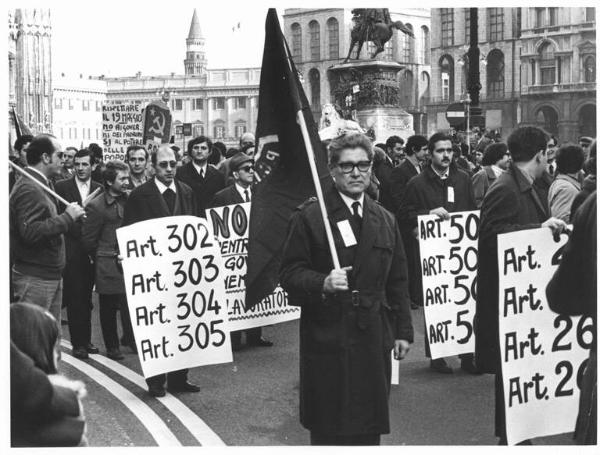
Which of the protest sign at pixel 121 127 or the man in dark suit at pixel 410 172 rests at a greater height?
the protest sign at pixel 121 127

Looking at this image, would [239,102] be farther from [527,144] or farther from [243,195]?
[527,144]

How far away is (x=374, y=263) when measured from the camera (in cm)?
572

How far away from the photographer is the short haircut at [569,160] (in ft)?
29.4

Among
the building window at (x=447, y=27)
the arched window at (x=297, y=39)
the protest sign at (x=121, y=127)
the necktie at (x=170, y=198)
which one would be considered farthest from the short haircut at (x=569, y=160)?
the arched window at (x=297, y=39)

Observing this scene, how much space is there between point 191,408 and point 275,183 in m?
2.32

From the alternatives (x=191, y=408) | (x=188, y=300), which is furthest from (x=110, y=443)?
(x=188, y=300)

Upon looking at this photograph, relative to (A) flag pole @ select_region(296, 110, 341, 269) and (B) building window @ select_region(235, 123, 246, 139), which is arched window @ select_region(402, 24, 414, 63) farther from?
(A) flag pole @ select_region(296, 110, 341, 269)

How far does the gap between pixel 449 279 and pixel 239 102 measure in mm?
135320

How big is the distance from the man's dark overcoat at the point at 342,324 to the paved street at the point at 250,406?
4.88 ft

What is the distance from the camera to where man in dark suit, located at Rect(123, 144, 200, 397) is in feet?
29.2

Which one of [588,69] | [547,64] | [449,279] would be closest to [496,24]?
[547,64]

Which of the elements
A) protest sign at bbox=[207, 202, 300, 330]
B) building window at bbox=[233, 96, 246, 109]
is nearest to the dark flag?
protest sign at bbox=[207, 202, 300, 330]

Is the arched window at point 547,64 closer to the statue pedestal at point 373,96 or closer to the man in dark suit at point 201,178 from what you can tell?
the statue pedestal at point 373,96

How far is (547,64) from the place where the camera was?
73250mm
